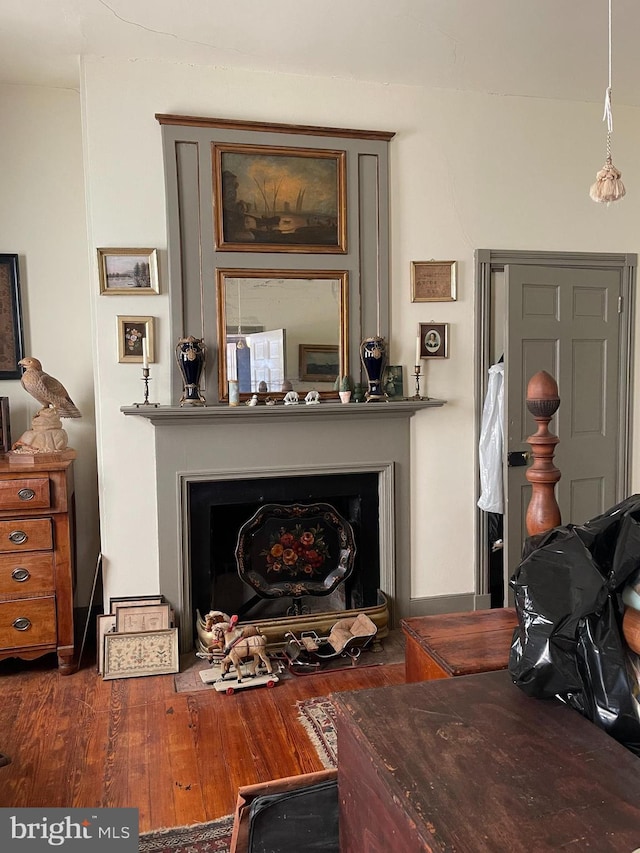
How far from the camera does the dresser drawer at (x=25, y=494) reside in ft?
9.66

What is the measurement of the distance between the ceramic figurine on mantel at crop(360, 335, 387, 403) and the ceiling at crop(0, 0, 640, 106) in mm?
1358

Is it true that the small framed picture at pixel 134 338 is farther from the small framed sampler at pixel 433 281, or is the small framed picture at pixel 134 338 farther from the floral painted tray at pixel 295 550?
the small framed sampler at pixel 433 281

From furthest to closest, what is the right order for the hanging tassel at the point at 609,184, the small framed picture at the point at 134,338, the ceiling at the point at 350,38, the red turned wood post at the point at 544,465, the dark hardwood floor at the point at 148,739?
1. the small framed picture at the point at 134,338
2. the ceiling at the point at 350,38
3. the dark hardwood floor at the point at 148,739
4. the hanging tassel at the point at 609,184
5. the red turned wood post at the point at 544,465

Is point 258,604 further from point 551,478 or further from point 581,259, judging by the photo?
point 581,259

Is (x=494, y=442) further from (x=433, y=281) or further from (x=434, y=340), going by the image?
(x=433, y=281)

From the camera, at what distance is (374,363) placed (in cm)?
336

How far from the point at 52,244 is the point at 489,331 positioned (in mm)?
2441

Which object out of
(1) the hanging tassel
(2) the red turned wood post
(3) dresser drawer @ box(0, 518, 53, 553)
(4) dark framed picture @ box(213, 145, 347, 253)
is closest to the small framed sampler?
(4) dark framed picture @ box(213, 145, 347, 253)

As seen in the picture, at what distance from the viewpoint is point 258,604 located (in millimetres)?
3633

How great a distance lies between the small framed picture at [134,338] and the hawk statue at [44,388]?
1.09ft

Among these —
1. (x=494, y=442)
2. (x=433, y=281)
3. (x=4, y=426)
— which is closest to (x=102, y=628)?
(x=4, y=426)

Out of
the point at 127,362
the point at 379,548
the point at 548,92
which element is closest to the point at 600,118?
the point at 548,92

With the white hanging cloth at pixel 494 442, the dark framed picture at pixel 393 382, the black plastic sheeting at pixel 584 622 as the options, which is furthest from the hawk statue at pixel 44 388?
the black plastic sheeting at pixel 584 622

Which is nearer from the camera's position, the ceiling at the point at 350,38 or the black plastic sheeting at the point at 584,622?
the black plastic sheeting at the point at 584,622
